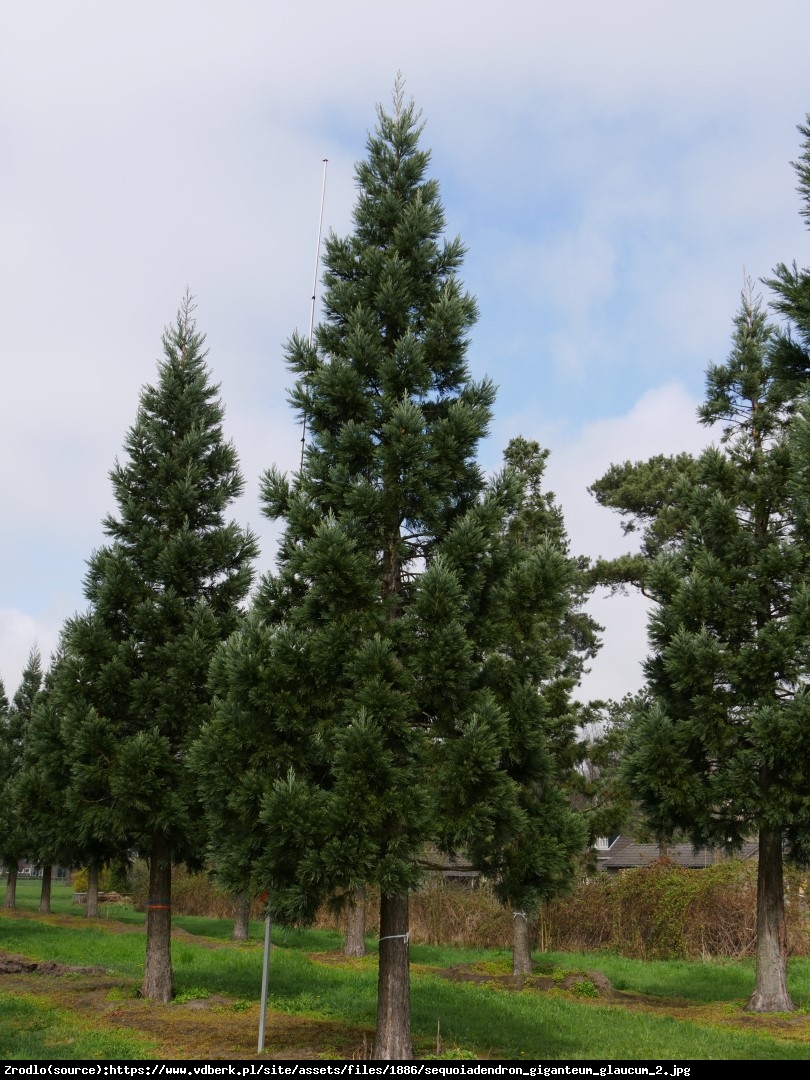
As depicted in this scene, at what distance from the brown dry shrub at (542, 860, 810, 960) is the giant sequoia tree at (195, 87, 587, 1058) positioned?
13945 millimetres

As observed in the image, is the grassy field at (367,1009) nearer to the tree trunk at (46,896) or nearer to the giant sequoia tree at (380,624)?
the giant sequoia tree at (380,624)

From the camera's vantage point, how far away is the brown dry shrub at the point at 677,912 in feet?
67.3

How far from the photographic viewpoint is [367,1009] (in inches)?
475

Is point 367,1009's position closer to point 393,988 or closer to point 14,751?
point 393,988

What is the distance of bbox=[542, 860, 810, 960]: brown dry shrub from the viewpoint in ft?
67.3

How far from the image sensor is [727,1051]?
→ 9.97 m

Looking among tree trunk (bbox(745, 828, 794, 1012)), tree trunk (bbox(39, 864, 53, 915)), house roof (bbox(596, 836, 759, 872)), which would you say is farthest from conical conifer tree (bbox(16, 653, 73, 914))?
house roof (bbox(596, 836, 759, 872))

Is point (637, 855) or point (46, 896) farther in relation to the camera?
point (637, 855)

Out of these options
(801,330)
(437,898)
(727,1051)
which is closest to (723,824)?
(727,1051)

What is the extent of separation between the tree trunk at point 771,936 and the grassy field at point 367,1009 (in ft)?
1.43

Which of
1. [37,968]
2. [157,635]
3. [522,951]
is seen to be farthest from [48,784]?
[522,951]

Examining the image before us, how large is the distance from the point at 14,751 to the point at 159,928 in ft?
64.9

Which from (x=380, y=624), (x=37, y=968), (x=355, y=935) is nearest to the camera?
(x=380, y=624)

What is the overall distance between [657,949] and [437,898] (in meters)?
6.19
